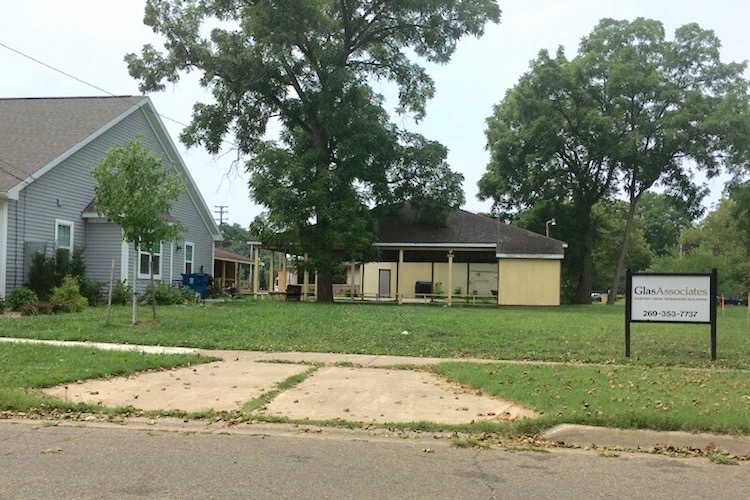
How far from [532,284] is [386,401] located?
2596 centimetres

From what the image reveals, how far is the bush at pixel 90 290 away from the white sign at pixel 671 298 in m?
17.1

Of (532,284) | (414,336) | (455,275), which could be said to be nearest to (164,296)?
(414,336)

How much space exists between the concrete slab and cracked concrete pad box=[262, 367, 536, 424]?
688 millimetres

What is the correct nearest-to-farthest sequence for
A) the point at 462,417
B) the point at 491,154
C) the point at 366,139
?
the point at 462,417
the point at 366,139
the point at 491,154

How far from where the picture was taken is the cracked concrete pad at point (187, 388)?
27.9ft

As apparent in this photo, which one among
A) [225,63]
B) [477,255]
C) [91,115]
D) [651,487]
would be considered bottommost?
[651,487]

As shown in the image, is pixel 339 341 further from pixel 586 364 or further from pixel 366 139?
pixel 366 139

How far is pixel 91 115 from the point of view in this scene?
1003 inches

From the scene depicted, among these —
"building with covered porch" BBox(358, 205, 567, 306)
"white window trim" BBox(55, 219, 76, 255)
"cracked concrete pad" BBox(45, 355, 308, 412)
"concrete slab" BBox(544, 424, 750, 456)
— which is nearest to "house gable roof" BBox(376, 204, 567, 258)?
"building with covered porch" BBox(358, 205, 567, 306)

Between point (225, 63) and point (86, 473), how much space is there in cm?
2741

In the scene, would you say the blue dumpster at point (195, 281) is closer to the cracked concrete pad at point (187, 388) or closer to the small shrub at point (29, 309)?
the small shrub at point (29, 309)

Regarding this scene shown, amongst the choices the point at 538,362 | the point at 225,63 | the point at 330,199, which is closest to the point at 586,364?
the point at 538,362

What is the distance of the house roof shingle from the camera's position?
21.3 m

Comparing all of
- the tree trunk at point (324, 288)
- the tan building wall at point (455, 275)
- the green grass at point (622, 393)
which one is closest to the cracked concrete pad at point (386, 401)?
the green grass at point (622, 393)
